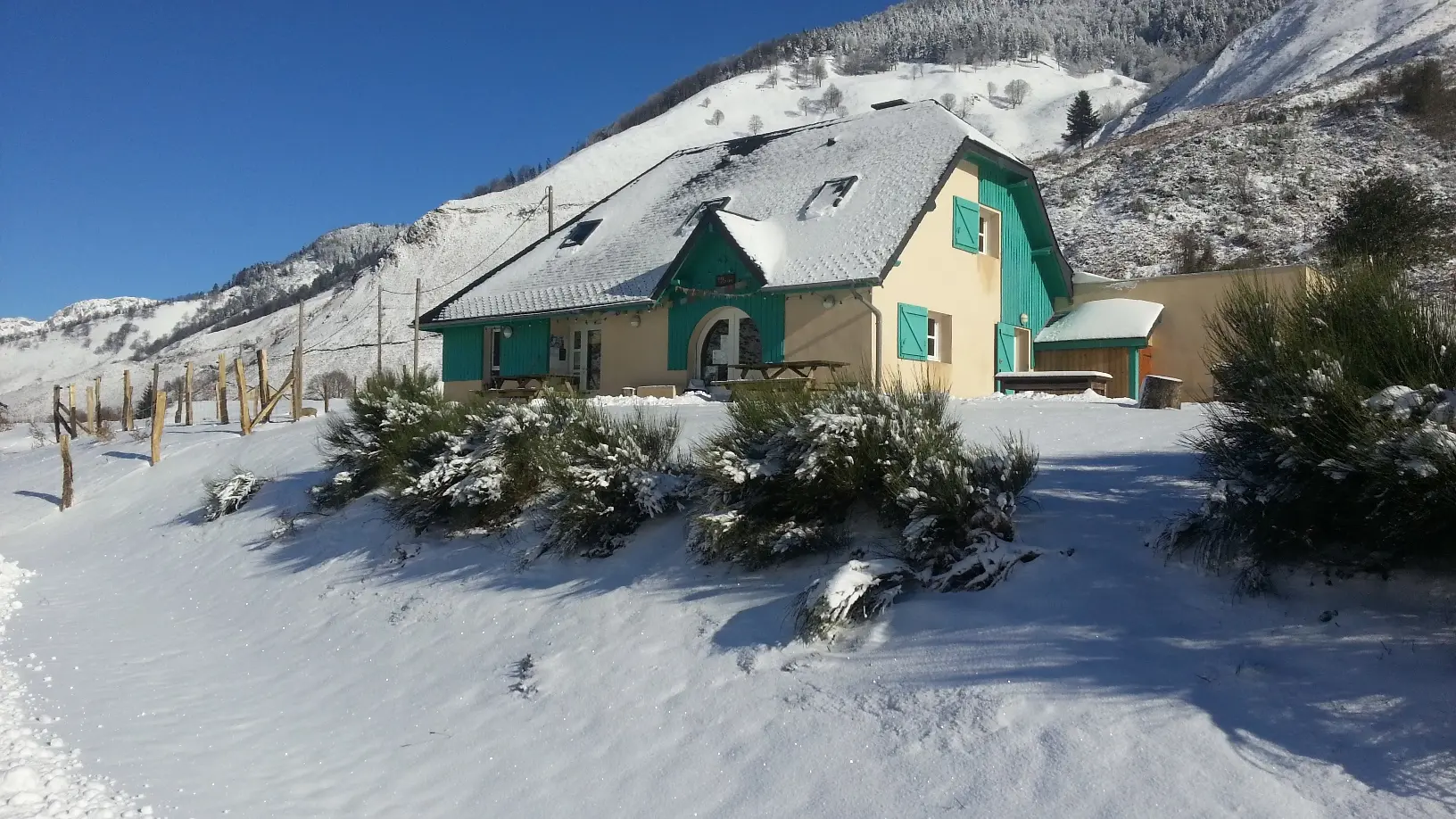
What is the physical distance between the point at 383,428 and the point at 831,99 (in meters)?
128

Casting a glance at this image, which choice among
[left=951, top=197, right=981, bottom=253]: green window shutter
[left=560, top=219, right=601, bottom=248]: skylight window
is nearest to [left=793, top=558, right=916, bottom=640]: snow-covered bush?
[left=951, top=197, right=981, bottom=253]: green window shutter

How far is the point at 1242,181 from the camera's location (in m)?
44.3

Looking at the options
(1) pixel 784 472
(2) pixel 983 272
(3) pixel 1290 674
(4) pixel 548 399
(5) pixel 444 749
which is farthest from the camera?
(2) pixel 983 272

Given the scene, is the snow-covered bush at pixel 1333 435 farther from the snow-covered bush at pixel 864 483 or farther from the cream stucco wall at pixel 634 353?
the cream stucco wall at pixel 634 353

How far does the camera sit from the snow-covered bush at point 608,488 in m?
8.51

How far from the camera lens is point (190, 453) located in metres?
21.5

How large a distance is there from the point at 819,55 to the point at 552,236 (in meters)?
146

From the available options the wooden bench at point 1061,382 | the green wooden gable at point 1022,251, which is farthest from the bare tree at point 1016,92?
the wooden bench at point 1061,382

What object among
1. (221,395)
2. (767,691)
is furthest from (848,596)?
(221,395)

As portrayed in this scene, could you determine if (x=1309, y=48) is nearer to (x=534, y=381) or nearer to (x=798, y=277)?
(x=798, y=277)

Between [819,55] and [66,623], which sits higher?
[819,55]

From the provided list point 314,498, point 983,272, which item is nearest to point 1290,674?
point 314,498

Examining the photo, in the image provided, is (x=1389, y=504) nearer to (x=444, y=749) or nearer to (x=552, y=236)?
(x=444, y=749)

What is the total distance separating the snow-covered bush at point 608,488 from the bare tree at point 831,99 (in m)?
128
